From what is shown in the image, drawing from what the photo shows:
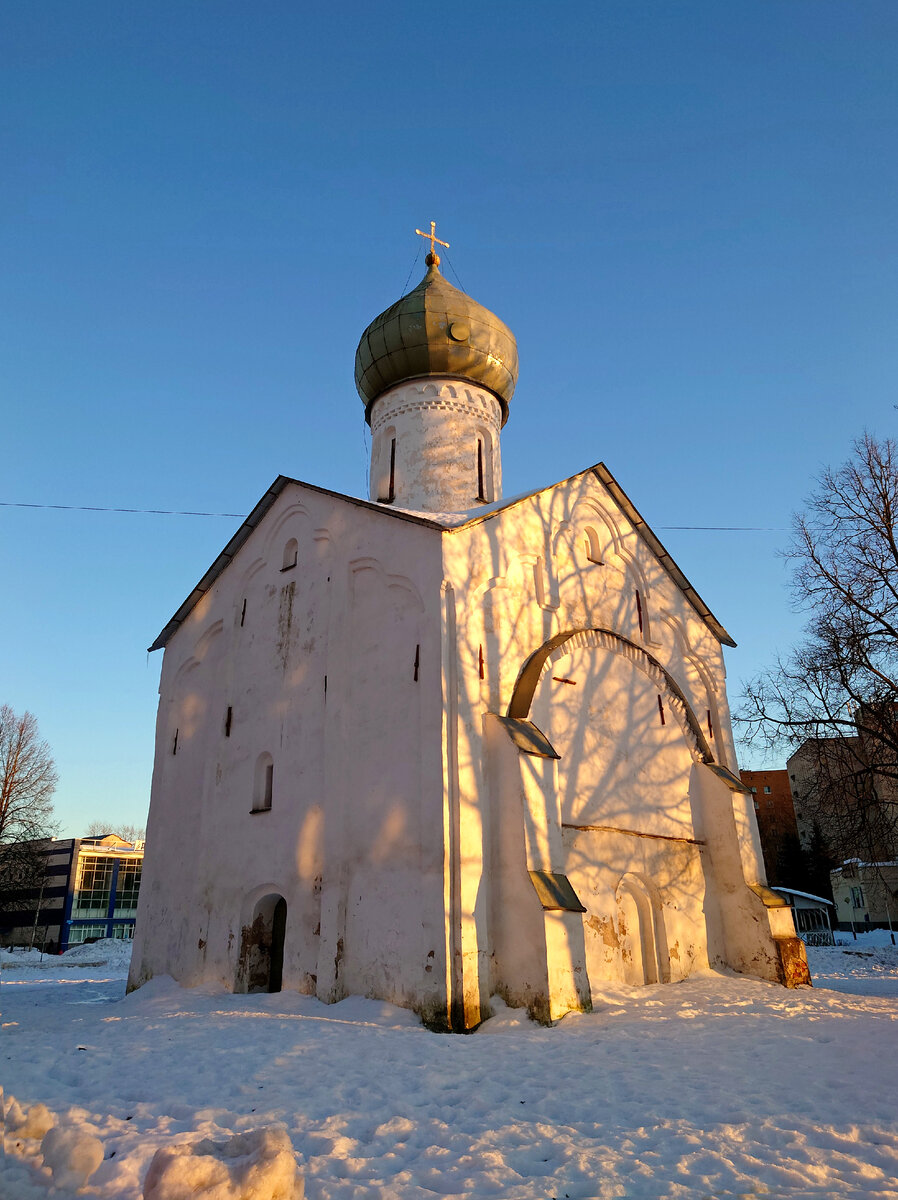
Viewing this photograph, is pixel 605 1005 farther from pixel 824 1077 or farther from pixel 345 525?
pixel 345 525

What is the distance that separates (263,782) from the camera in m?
11.8

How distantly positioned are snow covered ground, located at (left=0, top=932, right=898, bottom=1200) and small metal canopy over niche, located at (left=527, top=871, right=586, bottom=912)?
3.62ft

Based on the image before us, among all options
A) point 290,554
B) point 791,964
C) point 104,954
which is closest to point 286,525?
point 290,554

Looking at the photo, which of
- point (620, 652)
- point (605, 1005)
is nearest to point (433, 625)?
point (620, 652)

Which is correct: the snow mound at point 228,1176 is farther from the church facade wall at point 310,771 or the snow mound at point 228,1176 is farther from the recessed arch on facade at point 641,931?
the recessed arch on facade at point 641,931

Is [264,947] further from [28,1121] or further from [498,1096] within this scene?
[28,1121]

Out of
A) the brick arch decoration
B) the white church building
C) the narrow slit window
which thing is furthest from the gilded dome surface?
the brick arch decoration

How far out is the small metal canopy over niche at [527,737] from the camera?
9.68 metres

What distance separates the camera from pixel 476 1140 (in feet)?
14.4

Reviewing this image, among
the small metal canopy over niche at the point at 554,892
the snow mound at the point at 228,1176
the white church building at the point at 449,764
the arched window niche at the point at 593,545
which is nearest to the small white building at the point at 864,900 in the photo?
the white church building at the point at 449,764

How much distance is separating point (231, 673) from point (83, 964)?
1751 cm

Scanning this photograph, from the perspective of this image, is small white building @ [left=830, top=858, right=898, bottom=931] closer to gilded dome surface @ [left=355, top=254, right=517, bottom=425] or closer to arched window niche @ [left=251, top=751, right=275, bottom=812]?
gilded dome surface @ [left=355, top=254, right=517, bottom=425]

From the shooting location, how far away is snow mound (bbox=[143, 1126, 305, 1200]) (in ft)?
9.63

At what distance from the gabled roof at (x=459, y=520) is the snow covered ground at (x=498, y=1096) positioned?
20.2ft
